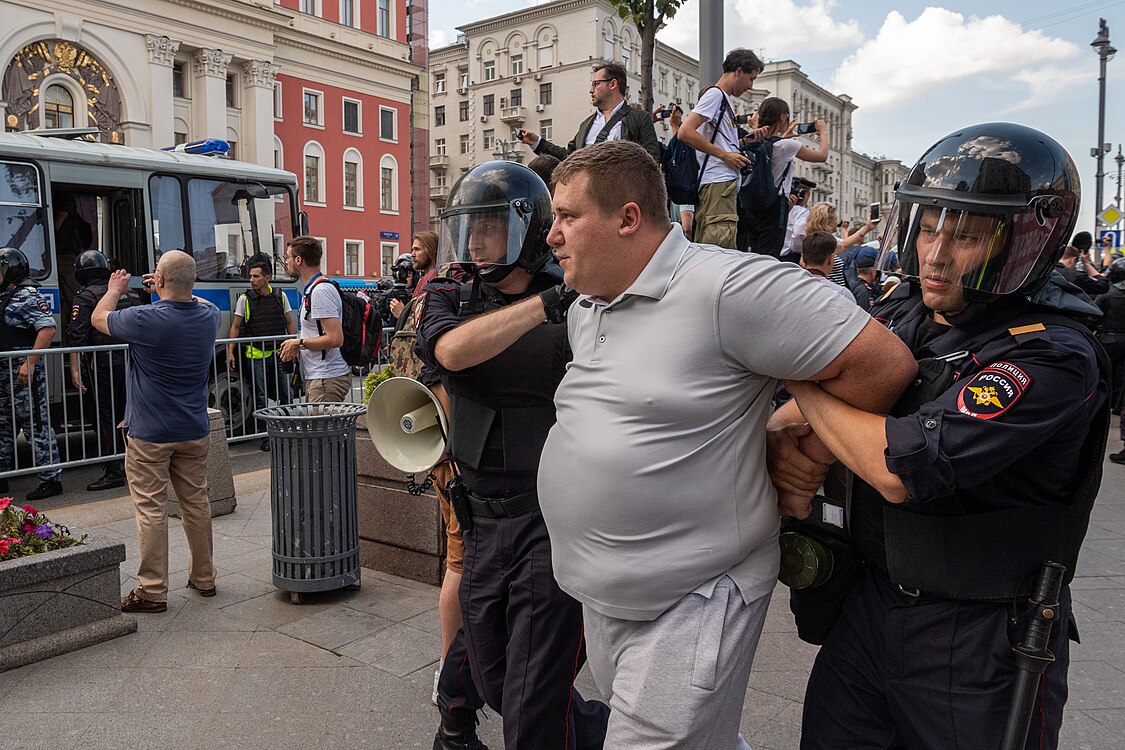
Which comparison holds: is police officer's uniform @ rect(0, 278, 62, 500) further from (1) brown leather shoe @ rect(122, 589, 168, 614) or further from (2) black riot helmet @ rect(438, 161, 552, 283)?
(2) black riot helmet @ rect(438, 161, 552, 283)

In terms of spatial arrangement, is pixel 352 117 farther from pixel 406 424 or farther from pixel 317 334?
pixel 406 424

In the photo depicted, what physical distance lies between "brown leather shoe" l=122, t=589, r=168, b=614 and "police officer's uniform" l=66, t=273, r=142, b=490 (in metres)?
3.57

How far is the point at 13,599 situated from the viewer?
4.11 m

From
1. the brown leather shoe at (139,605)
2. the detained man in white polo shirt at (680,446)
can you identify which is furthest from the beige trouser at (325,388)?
the detained man in white polo shirt at (680,446)

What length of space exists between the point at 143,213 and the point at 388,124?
3690 cm

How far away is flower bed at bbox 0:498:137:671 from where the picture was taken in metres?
4.11

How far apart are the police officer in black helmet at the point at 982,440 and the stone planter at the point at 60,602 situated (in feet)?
12.9

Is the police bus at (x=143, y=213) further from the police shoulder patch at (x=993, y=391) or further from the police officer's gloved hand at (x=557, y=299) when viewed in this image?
the police shoulder patch at (x=993, y=391)

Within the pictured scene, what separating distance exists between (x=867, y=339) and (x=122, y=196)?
11.0 metres

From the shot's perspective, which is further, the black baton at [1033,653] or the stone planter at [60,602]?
the stone planter at [60,602]

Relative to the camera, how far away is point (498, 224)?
2.92 metres

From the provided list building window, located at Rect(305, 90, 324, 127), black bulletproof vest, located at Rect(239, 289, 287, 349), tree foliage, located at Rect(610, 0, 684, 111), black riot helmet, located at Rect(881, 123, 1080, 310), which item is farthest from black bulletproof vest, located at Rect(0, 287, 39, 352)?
building window, located at Rect(305, 90, 324, 127)

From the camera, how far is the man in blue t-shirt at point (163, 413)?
4.85 meters

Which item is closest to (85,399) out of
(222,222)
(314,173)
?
(222,222)
